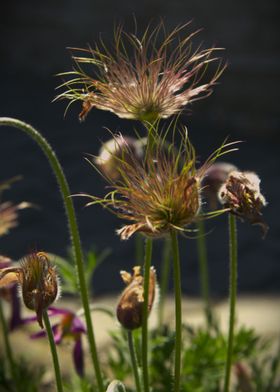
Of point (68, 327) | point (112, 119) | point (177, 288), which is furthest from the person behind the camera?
point (112, 119)

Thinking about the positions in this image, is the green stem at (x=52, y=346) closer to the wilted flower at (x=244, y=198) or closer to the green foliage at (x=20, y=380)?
the wilted flower at (x=244, y=198)

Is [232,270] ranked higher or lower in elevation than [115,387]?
higher

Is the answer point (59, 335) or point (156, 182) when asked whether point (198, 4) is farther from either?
point (156, 182)

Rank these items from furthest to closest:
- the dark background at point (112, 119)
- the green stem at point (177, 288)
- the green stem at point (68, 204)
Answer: the dark background at point (112, 119)
the green stem at point (68, 204)
the green stem at point (177, 288)

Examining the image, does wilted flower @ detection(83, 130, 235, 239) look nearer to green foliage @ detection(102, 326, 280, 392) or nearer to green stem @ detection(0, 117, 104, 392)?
green stem @ detection(0, 117, 104, 392)

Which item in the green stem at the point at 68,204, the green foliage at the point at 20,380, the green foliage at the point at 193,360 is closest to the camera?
the green stem at the point at 68,204

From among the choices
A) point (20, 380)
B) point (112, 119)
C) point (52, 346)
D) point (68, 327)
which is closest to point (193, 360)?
point (68, 327)

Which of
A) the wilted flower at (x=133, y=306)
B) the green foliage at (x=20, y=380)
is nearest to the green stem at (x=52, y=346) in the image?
the wilted flower at (x=133, y=306)

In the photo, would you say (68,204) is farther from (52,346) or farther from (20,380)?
(20,380)
